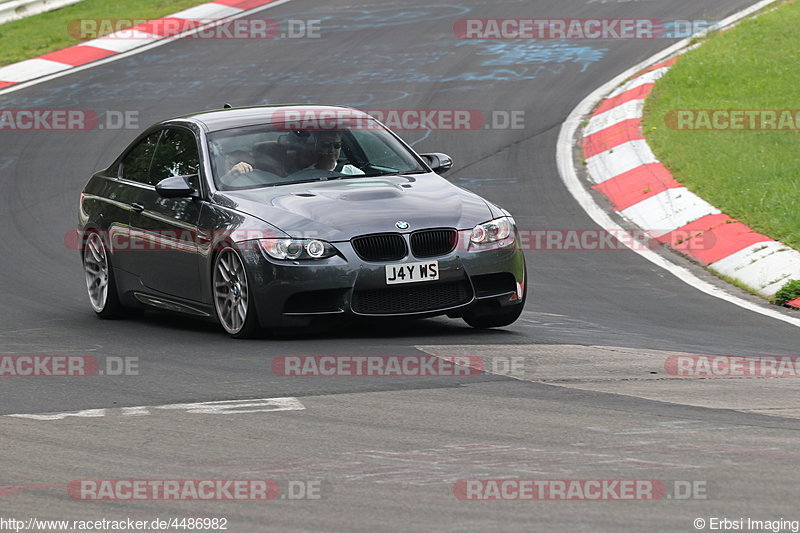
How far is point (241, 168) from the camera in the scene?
910 cm

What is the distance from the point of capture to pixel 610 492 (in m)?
4.93

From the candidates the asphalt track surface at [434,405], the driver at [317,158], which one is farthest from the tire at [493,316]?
the driver at [317,158]

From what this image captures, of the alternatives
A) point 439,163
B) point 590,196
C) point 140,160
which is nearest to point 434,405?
point 439,163

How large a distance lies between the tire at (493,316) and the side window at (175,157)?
2.06 m

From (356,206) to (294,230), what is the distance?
0.45 meters

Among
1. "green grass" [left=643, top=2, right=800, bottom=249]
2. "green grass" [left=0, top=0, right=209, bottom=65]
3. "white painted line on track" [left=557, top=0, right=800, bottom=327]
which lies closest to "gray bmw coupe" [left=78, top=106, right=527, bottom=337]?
→ "white painted line on track" [left=557, top=0, right=800, bottom=327]

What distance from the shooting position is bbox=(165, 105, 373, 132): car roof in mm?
9453

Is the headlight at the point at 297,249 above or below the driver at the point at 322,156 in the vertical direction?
below

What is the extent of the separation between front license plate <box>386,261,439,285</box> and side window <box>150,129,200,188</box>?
1732 millimetres

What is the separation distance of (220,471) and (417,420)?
1133mm

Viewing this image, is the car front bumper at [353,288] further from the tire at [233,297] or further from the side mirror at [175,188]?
the side mirror at [175,188]

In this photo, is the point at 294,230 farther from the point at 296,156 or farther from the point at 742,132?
the point at 742,132

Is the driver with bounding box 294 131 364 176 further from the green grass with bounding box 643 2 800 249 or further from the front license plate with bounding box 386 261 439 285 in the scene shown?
the green grass with bounding box 643 2 800 249

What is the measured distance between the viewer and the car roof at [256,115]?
9.45 metres
